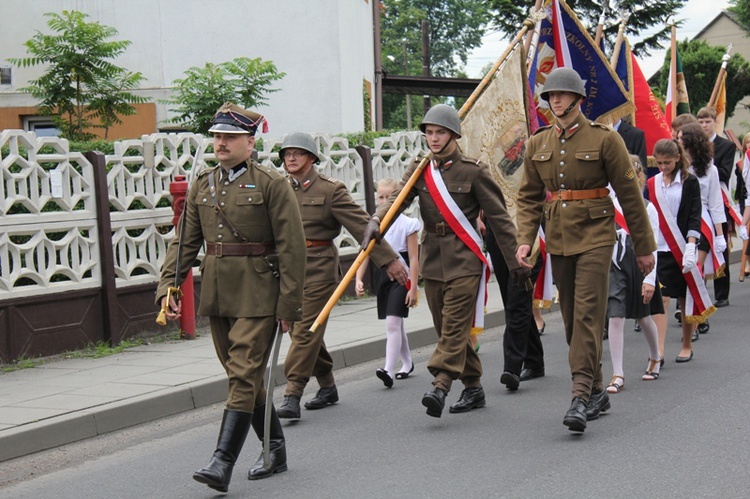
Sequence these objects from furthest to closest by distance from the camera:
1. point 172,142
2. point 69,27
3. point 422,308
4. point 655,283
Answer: point 69,27, point 422,308, point 172,142, point 655,283

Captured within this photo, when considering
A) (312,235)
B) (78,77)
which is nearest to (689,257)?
(312,235)

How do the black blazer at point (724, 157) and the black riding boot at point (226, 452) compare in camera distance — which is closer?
the black riding boot at point (226, 452)

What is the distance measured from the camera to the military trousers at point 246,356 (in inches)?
226

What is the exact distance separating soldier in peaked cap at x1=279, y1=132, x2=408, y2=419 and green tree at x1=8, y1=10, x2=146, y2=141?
7.66 meters

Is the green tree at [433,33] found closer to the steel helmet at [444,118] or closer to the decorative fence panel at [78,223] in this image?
the decorative fence panel at [78,223]

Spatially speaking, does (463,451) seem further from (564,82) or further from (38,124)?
(38,124)

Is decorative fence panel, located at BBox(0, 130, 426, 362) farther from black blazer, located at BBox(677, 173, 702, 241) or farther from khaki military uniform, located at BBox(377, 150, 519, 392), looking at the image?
black blazer, located at BBox(677, 173, 702, 241)

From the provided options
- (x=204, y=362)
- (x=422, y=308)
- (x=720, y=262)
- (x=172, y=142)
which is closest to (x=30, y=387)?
(x=204, y=362)

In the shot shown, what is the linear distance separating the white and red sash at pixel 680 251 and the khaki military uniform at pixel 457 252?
2.51 m

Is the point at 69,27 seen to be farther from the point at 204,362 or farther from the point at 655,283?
the point at 655,283

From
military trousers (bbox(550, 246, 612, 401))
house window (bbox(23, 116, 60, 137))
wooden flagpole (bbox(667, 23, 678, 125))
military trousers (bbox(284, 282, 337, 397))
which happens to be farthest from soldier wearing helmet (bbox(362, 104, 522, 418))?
house window (bbox(23, 116, 60, 137))

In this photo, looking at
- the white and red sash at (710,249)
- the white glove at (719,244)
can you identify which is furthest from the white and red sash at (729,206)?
the white glove at (719,244)

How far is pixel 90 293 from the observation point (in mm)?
10359

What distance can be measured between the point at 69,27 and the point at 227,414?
1035 centimetres
